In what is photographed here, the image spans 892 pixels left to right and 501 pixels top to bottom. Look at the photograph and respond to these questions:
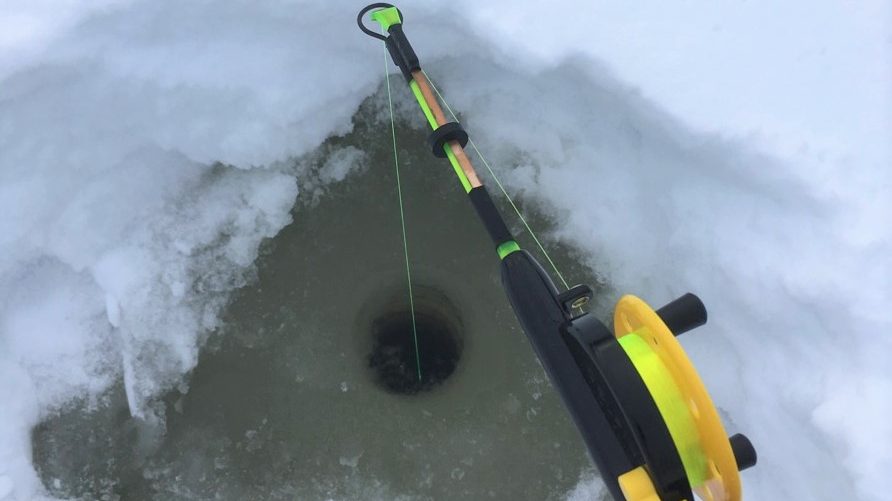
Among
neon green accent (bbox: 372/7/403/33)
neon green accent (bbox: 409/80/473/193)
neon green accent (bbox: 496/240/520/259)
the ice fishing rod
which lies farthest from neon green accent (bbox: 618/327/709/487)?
neon green accent (bbox: 372/7/403/33)

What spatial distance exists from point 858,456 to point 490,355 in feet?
3.23

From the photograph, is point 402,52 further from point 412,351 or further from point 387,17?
point 412,351

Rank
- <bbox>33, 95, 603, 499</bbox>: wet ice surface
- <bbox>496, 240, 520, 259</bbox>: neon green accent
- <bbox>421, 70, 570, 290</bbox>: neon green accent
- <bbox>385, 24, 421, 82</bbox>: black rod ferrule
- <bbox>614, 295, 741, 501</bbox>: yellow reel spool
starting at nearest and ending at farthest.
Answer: <bbox>614, 295, 741, 501</bbox>: yellow reel spool → <bbox>496, 240, 520, 259</bbox>: neon green accent → <bbox>385, 24, 421, 82</bbox>: black rod ferrule → <bbox>33, 95, 603, 499</bbox>: wet ice surface → <bbox>421, 70, 570, 290</bbox>: neon green accent

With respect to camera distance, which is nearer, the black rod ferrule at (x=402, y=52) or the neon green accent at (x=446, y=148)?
the neon green accent at (x=446, y=148)

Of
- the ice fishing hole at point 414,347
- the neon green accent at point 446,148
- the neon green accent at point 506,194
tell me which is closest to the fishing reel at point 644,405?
A: the neon green accent at point 446,148

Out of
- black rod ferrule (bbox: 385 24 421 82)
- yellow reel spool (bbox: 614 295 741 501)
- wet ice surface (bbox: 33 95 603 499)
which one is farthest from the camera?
wet ice surface (bbox: 33 95 603 499)

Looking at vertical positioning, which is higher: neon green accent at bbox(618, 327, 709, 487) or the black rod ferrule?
the black rod ferrule

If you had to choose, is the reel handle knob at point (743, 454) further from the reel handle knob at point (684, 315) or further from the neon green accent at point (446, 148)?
the neon green accent at point (446, 148)

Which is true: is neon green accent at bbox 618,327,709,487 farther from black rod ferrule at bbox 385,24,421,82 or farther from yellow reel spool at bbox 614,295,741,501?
black rod ferrule at bbox 385,24,421,82

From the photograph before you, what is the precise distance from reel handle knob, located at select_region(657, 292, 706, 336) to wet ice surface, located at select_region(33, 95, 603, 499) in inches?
34.1

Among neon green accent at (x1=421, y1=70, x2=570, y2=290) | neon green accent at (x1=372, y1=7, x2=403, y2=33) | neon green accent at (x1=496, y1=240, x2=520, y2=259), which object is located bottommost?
neon green accent at (x1=421, y1=70, x2=570, y2=290)

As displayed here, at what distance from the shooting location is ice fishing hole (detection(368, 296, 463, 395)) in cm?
198

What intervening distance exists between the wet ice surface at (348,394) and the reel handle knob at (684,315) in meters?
0.87

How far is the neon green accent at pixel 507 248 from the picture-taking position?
51.1 inches
